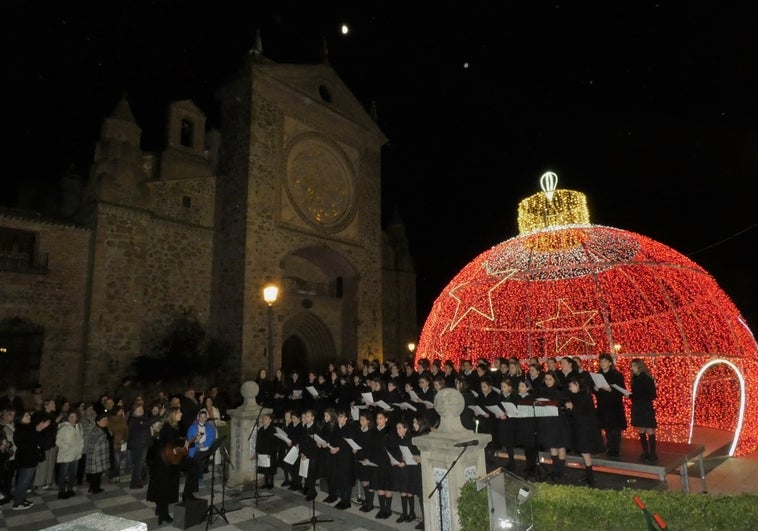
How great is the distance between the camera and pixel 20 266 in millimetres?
14234

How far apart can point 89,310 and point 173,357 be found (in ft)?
9.76

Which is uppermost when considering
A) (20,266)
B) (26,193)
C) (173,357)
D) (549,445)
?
(26,193)

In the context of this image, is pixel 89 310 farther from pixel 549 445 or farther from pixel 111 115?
pixel 549 445

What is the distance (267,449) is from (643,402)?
266 inches

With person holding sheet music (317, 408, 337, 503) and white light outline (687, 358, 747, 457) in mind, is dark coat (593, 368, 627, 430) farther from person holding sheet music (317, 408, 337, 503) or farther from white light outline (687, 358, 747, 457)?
person holding sheet music (317, 408, 337, 503)

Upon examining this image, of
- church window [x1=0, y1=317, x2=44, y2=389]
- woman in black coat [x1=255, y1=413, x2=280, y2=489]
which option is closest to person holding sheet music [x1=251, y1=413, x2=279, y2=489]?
woman in black coat [x1=255, y1=413, x2=280, y2=489]

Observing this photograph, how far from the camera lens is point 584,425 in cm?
749

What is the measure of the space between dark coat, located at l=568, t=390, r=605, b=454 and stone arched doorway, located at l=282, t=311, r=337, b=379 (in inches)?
583

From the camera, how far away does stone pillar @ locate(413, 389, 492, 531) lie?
223 inches

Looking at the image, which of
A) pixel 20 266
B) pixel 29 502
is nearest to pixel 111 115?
pixel 20 266

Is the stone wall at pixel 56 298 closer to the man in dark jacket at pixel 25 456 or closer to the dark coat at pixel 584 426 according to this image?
the man in dark jacket at pixel 25 456

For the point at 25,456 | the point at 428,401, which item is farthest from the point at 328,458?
the point at 25,456

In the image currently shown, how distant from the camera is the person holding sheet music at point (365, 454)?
7.90 metres

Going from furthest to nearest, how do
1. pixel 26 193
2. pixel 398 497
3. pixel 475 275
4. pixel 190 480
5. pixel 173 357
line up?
pixel 26 193, pixel 173 357, pixel 475 275, pixel 398 497, pixel 190 480
